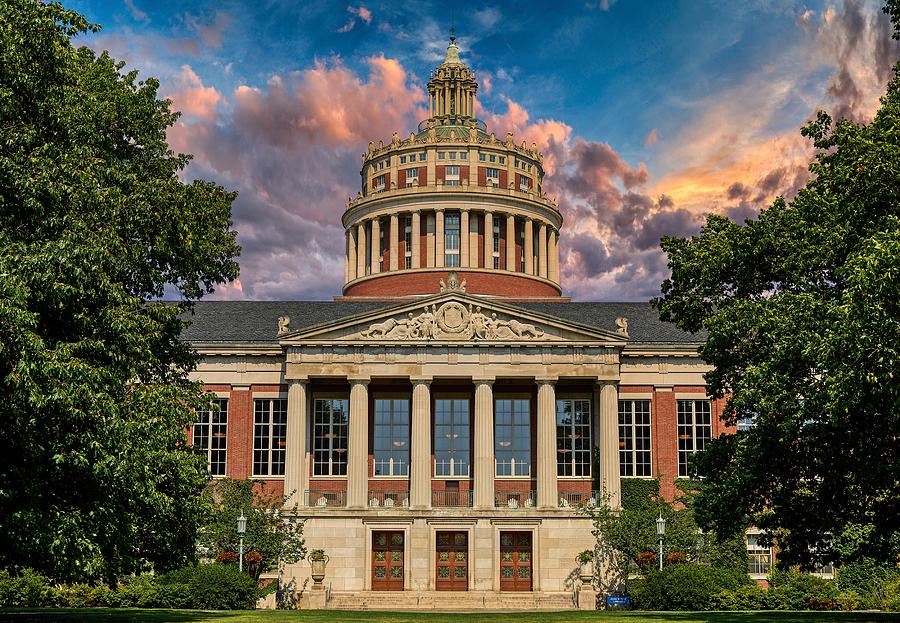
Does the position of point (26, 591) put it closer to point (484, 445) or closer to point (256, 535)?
point (256, 535)

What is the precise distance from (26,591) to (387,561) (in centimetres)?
1898

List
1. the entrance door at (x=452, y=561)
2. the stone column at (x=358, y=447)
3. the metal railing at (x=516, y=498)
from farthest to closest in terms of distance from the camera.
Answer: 1. the metal railing at (x=516, y=498)
2. the stone column at (x=358, y=447)
3. the entrance door at (x=452, y=561)

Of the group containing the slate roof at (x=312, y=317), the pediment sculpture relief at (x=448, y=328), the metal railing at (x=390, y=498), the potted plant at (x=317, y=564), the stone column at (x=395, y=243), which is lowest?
the potted plant at (x=317, y=564)

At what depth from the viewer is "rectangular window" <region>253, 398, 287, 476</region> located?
6031cm

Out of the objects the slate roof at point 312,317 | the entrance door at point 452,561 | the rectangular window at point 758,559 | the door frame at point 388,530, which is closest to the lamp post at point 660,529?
the rectangular window at point 758,559

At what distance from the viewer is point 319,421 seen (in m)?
60.5

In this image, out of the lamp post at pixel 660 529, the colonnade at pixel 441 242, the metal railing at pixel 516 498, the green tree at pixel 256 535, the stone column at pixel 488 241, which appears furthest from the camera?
the stone column at pixel 488 241

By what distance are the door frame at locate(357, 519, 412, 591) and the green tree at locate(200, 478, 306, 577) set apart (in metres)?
3.53

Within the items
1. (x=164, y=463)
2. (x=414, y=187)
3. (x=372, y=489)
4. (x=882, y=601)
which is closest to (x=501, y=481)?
(x=372, y=489)

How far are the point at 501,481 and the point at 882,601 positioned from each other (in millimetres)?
20836

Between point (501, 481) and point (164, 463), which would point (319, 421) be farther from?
point (164, 463)

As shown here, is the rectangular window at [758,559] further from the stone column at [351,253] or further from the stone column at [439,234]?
the stone column at [351,253]

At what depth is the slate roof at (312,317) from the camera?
62.3 meters

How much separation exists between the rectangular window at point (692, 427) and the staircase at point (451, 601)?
12507mm
